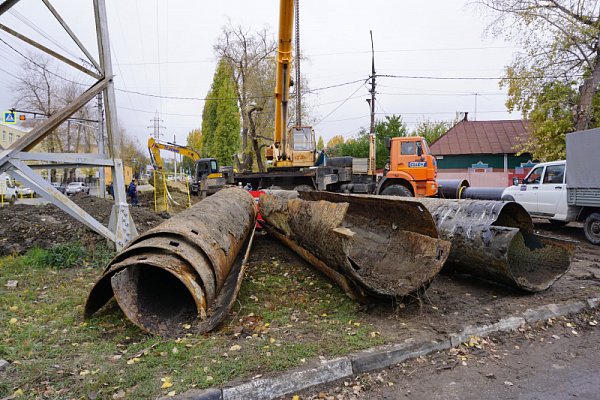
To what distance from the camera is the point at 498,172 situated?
27953 millimetres

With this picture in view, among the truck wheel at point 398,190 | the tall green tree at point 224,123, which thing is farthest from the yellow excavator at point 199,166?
the tall green tree at point 224,123

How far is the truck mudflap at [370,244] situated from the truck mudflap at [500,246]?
675 mm

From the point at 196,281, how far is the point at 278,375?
127 cm

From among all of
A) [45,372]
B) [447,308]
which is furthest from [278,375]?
[447,308]

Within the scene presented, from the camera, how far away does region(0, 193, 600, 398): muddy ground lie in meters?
3.67

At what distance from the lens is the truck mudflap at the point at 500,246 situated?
14.4 feet

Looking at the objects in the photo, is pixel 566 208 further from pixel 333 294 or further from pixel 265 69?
pixel 265 69

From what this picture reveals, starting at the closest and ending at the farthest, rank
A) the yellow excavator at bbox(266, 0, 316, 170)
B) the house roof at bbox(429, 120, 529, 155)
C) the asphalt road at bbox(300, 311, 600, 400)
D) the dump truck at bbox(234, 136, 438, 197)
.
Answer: the asphalt road at bbox(300, 311, 600, 400)
the dump truck at bbox(234, 136, 438, 197)
the yellow excavator at bbox(266, 0, 316, 170)
the house roof at bbox(429, 120, 529, 155)

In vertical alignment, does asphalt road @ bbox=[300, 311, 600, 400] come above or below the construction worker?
below

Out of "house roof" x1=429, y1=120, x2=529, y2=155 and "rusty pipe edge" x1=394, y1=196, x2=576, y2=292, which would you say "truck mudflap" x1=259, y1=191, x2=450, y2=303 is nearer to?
A: "rusty pipe edge" x1=394, y1=196, x2=576, y2=292

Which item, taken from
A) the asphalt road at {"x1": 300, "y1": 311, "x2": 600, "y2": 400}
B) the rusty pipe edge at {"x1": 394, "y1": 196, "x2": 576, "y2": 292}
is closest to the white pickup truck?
the rusty pipe edge at {"x1": 394, "y1": 196, "x2": 576, "y2": 292}

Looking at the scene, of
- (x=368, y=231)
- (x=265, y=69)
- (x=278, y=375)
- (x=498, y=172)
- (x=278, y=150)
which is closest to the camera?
(x=278, y=375)

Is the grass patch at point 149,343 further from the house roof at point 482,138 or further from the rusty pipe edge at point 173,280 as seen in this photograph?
the house roof at point 482,138

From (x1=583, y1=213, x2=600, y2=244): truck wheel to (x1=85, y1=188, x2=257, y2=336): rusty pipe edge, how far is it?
848 cm
